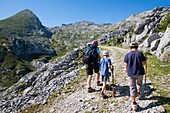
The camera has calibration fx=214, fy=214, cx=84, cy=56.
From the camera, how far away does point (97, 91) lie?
50.6 feet

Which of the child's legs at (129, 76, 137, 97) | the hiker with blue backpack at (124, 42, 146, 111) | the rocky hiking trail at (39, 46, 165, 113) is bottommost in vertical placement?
the rocky hiking trail at (39, 46, 165, 113)

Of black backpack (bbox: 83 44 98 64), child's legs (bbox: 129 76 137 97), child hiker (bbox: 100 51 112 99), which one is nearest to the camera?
child's legs (bbox: 129 76 137 97)

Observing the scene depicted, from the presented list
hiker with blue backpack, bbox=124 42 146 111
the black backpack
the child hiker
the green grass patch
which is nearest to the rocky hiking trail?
the green grass patch

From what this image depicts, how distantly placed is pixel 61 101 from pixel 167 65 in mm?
12151

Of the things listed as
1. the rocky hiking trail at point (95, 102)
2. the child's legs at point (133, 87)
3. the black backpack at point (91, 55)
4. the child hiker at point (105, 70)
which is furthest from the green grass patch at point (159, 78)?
the black backpack at point (91, 55)

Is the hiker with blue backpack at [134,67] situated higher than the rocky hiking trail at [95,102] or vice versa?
the hiker with blue backpack at [134,67]

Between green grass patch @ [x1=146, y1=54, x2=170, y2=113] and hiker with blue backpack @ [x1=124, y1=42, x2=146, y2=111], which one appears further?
green grass patch @ [x1=146, y1=54, x2=170, y2=113]

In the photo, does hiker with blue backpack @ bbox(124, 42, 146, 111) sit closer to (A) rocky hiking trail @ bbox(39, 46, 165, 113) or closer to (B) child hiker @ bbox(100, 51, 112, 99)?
(A) rocky hiking trail @ bbox(39, 46, 165, 113)

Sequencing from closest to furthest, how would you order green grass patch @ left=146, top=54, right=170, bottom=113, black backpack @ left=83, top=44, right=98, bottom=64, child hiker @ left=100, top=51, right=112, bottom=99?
green grass patch @ left=146, top=54, right=170, bottom=113 < child hiker @ left=100, top=51, right=112, bottom=99 < black backpack @ left=83, top=44, right=98, bottom=64

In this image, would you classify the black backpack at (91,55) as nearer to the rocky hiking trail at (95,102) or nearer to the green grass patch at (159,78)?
the rocky hiking trail at (95,102)

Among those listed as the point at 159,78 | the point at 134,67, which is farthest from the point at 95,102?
the point at 159,78

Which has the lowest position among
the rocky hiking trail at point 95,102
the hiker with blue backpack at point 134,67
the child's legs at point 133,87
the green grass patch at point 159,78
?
the rocky hiking trail at point 95,102

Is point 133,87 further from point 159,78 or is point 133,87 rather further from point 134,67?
point 159,78

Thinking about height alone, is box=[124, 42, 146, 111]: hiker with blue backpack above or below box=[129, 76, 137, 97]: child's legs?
above
